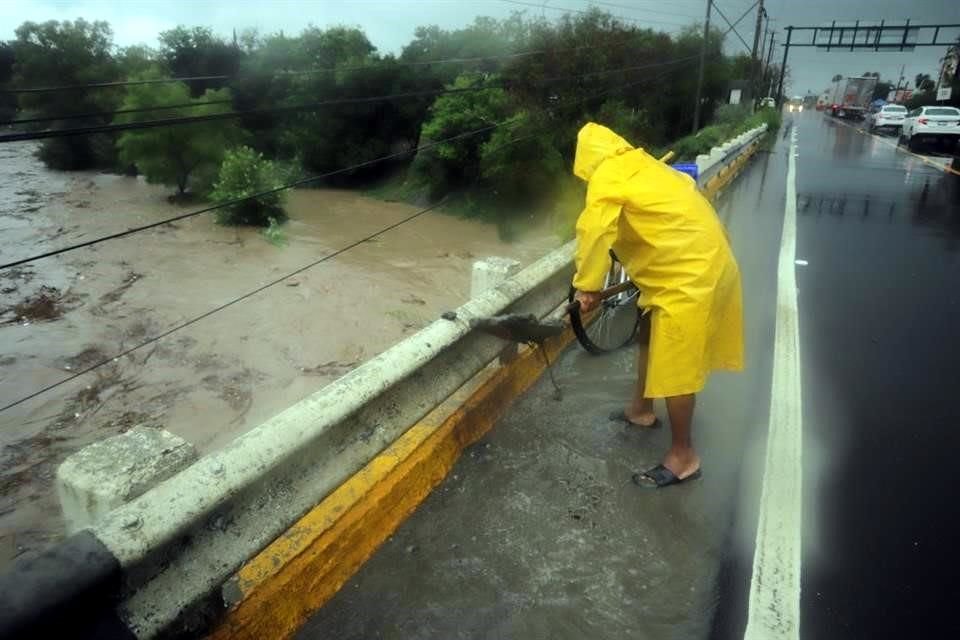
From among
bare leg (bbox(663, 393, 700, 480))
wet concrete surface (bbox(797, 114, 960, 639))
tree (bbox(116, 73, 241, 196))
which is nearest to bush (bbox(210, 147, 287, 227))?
tree (bbox(116, 73, 241, 196))

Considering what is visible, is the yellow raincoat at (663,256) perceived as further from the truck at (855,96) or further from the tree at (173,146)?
the truck at (855,96)

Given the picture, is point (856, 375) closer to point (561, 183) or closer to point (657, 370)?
point (657, 370)

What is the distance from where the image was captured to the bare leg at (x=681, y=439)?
2840 millimetres

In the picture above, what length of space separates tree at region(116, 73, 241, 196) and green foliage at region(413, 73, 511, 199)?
34.5ft

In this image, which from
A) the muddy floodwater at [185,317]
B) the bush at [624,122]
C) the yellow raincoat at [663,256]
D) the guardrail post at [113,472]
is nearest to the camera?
the guardrail post at [113,472]

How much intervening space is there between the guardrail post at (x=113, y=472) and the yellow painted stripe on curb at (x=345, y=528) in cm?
48

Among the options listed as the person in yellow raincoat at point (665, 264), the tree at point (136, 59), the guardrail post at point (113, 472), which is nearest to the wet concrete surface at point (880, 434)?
the person in yellow raincoat at point (665, 264)

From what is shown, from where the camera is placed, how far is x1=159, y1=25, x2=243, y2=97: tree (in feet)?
140

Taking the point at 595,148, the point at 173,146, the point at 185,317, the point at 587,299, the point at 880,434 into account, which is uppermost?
the point at 595,148

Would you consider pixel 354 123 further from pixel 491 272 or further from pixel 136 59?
pixel 491 272

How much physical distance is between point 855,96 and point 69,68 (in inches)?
2709

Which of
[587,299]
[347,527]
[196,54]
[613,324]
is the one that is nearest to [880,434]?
[613,324]

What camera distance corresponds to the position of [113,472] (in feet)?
5.35

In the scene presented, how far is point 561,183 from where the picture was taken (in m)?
24.9
